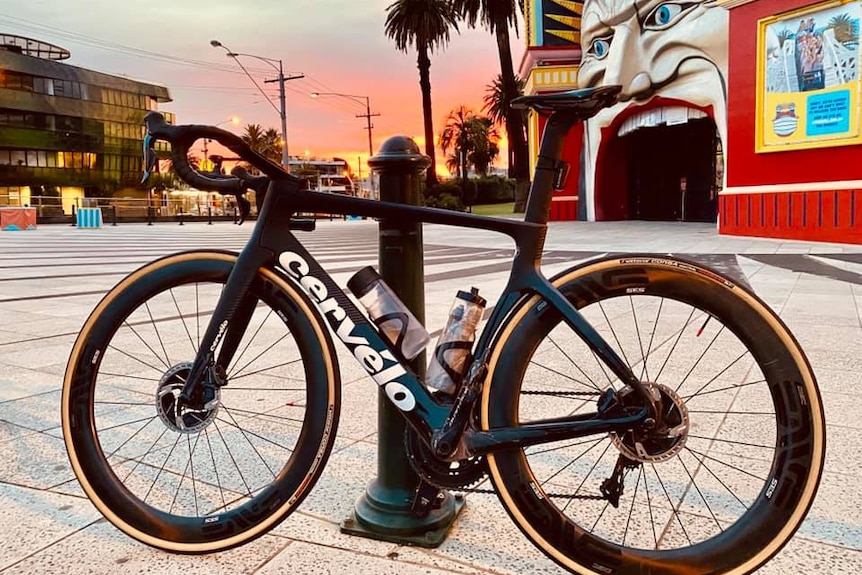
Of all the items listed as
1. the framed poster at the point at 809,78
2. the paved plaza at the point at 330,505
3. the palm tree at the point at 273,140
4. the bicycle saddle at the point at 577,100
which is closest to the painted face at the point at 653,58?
the framed poster at the point at 809,78

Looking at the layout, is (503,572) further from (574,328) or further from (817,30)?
(817,30)

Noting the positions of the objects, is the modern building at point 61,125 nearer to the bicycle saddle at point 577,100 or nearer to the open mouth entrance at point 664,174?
the open mouth entrance at point 664,174

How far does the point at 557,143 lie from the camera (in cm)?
177

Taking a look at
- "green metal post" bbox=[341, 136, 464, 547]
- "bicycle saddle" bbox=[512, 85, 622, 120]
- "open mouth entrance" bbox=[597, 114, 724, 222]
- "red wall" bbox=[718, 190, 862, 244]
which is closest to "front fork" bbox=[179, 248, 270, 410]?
"green metal post" bbox=[341, 136, 464, 547]

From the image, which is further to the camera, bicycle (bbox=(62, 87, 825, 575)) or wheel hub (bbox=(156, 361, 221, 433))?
wheel hub (bbox=(156, 361, 221, 433))

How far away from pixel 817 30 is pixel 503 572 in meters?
14.4

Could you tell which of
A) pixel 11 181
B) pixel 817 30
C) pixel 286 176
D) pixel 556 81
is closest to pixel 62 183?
pixel 11 181

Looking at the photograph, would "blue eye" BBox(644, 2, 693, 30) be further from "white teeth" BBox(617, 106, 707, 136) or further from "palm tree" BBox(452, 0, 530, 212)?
"palm tree" BBox(452, 0, 530, 212)

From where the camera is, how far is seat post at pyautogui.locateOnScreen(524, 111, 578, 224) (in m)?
1.76

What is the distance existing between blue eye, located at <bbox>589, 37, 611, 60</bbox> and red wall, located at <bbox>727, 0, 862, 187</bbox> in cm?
726

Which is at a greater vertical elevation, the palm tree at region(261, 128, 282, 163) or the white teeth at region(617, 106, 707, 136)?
the palm tree at region(261, 128, 282, 163)

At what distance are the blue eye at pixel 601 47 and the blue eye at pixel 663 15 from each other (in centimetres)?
155

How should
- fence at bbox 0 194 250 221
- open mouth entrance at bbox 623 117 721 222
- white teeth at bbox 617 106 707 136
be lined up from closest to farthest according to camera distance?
white teeth at bbox 617 106 707 136, open mouth entrance at bbox 623 117 721 222, fence at bbox 0 194 250 221

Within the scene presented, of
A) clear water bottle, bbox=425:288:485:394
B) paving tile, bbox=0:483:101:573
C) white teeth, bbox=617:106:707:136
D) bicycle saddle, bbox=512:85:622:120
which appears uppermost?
white teeth, bbox=617:106:707:136
